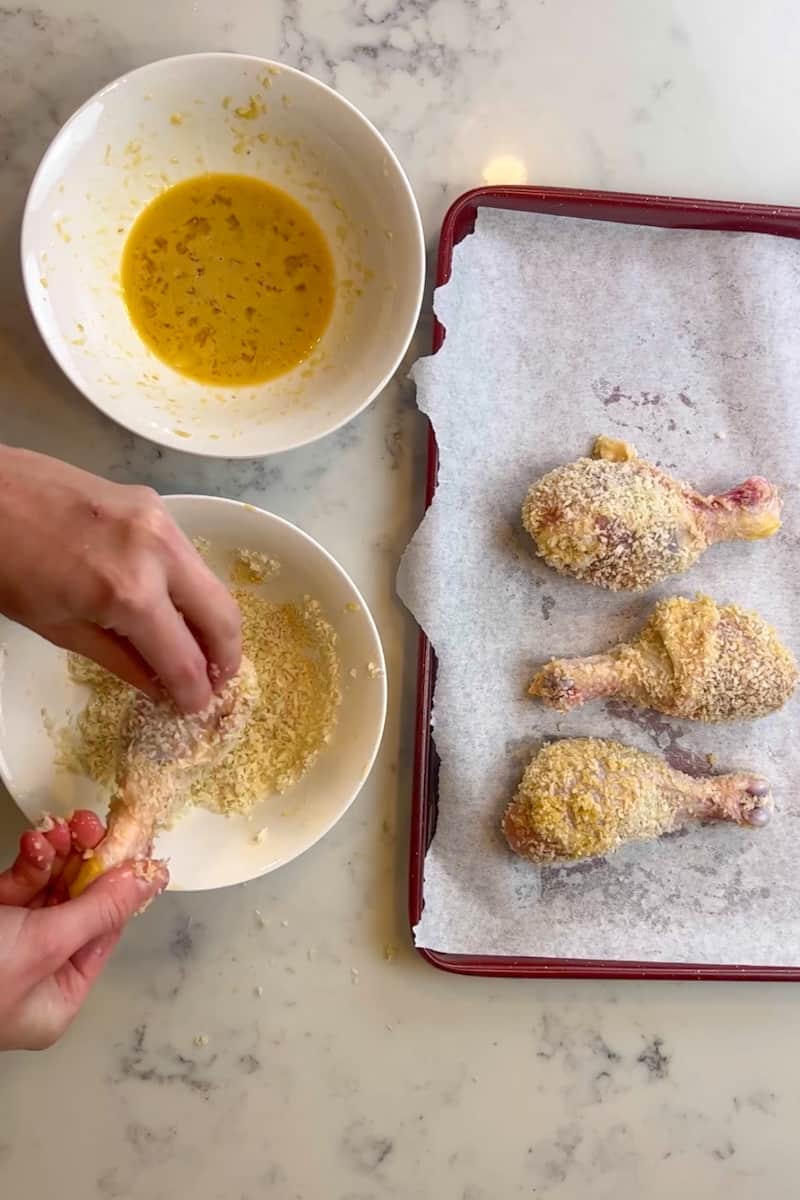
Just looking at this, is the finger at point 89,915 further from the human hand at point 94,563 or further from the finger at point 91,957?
the human hand at point 94,563

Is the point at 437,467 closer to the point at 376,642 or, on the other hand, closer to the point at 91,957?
the point at 376,642

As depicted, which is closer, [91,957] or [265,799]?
[91,957]

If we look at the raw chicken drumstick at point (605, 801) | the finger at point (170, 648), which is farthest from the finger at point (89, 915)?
the raw chicken drumstick at point (605, 801)

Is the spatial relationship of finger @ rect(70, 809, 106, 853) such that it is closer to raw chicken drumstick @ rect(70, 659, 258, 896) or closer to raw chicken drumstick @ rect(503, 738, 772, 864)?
raw chicken drumstick @ rect(70, 659, 258, 896)

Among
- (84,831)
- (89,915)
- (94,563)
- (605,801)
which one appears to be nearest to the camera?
(94,563)

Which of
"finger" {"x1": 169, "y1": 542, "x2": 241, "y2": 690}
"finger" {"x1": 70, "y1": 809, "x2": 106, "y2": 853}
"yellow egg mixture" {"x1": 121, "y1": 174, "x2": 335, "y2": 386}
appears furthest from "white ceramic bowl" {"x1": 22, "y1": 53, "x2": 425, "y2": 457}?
"finger" {"x1": 70, "y1": 809, "x2": 106, "y2": 853}

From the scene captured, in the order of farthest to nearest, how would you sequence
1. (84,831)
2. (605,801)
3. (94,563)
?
(605,801), (84,831), (94,563)

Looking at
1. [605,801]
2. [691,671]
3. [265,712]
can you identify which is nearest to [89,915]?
[265,712]
